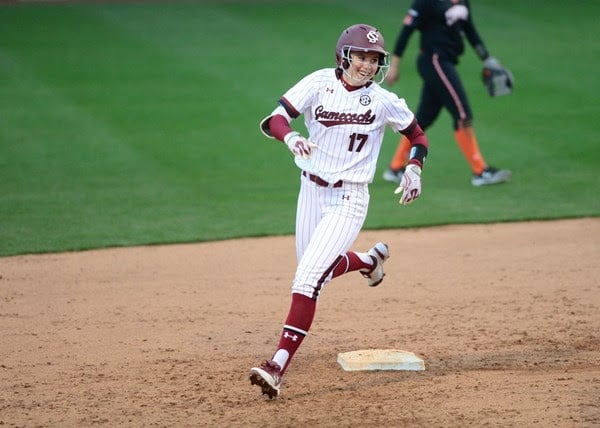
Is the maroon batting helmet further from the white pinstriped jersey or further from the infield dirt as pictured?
the infield dirt

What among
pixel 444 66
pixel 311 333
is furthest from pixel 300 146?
pixel 444 66

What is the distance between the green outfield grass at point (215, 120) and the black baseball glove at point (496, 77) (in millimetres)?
812

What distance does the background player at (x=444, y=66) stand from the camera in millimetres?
10094

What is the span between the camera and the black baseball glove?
10.7m

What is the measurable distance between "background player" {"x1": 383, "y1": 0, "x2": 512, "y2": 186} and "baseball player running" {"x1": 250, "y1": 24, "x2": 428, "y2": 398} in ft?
14.0

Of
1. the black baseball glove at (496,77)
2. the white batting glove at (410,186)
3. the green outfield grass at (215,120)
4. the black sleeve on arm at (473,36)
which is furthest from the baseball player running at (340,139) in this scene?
the black baseball glove at (496,77)

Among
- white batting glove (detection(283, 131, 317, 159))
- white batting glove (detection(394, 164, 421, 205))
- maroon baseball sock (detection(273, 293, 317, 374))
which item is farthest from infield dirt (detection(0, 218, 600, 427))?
white batting glove (detection(283, 131, 317, 159))

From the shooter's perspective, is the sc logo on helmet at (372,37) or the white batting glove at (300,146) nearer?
the white batting glove at (300,146)

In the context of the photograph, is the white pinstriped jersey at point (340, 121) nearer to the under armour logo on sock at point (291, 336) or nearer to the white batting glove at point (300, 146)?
the white batting glove at point (300, 146)

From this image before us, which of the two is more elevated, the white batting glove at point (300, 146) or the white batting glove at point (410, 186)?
the white batting glove at point (300, 146)

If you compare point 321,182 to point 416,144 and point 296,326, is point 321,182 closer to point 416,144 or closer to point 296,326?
point 416,144

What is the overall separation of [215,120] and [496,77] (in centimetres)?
349

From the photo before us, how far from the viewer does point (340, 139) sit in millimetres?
5848

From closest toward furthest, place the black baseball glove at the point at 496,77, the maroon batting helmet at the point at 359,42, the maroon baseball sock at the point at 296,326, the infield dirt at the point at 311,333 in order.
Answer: the infield dirt at the point at 311,333 < the maroon baseball sock at the point at 296,326 < the maroon batting helmet at the point at 359,42 < the black baseball glove at the point at 496,77
